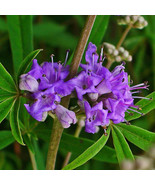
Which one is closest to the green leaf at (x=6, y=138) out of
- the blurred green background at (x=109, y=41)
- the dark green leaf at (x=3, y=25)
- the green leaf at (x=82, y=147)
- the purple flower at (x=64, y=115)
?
the green leaf at (x=82, y=147)

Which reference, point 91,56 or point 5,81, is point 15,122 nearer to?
point 5,81

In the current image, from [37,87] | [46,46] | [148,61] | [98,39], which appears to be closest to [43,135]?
[37,87]

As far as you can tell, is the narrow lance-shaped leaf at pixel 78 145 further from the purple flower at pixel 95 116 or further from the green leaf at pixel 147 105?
the purple flower at pixel 95 116

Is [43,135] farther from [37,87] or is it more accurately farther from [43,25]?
[43,25]

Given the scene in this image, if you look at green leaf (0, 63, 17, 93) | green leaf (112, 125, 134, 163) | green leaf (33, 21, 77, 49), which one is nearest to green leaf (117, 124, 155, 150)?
green leaf (112, 125, 134, 163)

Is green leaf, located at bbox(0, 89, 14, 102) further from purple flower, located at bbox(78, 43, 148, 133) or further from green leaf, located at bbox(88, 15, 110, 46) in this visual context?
green leaf, located at bbox(88, 15, 110, 46)
